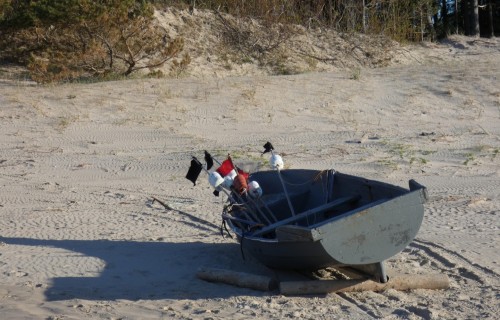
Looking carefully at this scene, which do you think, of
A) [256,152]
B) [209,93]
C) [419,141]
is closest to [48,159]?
[256,152]

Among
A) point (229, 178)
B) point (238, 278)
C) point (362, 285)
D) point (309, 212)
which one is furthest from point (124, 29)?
point (362, 285)

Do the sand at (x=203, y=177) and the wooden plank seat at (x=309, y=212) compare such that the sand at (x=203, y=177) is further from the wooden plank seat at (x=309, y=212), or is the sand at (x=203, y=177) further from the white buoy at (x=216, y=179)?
the white buoy at (x=216, y=179)

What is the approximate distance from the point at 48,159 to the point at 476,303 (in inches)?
278

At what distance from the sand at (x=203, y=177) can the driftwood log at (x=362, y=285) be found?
63 mm

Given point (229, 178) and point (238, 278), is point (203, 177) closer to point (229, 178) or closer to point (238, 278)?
point (229, 178)

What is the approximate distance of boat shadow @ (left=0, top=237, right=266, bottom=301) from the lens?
717 centimetres

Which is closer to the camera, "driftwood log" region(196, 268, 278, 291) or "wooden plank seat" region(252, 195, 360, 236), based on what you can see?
"driftwood log" region(196, 268, 278, 291)

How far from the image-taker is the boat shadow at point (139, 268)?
717 centimetres

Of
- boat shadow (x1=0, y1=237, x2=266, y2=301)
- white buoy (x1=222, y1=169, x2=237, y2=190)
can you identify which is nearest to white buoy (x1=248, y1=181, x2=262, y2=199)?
white buoy (x1=222, y1=169, x2=237, y2=190)

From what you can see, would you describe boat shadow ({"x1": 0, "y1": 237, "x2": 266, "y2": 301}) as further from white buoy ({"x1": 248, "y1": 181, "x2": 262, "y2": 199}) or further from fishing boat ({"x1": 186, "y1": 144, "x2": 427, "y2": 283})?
white buoy ({"x1": 248, "y1": 181, "x2": 262, "y2": 199})

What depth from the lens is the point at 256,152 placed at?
1273 cm

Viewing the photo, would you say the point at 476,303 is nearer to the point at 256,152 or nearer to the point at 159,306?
the point at 159,306

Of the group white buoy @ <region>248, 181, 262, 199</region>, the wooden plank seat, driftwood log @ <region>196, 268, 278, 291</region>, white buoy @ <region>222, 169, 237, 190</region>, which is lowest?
driftwood log @ <region>196, 268, 278, 291</region>

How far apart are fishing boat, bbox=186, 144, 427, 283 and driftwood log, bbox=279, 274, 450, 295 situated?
99 mm
